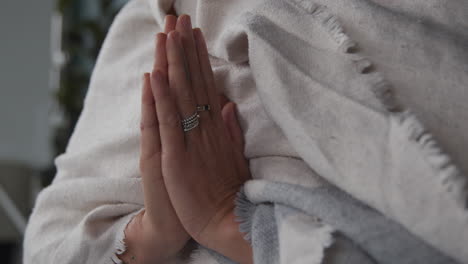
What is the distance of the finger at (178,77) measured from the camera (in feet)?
1.77

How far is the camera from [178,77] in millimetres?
539

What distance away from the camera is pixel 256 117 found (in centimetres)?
55

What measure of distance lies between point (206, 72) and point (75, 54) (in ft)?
5.01

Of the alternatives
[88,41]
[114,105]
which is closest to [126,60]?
[114,105]

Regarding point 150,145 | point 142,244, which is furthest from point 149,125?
point 142,244

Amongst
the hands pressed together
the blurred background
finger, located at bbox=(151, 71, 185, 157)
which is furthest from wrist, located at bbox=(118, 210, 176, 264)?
the blurred background

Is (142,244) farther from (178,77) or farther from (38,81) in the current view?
(38,81)

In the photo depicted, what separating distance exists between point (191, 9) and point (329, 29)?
0.23m

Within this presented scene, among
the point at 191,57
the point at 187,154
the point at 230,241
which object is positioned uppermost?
the point at 191,57

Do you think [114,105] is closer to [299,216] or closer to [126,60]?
[126,60]

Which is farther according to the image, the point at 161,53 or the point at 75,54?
the point at 75,54

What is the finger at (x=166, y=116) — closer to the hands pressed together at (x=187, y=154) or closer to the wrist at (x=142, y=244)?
the hands pressed together at (x=187, y=154)

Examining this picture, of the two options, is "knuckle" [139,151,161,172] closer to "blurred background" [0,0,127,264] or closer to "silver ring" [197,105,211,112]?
"silver ring" [197,105,211,112]

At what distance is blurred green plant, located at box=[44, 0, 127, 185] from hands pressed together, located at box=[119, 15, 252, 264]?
1.34 metres
